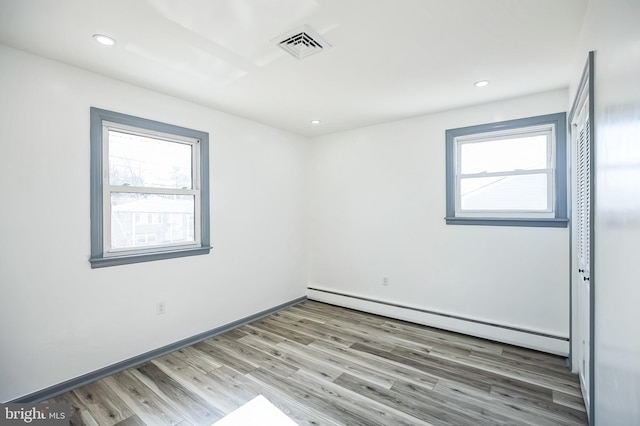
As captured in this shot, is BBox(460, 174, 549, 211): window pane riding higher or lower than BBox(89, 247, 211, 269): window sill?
higher

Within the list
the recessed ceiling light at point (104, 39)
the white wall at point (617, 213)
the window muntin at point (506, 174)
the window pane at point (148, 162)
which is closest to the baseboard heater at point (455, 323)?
the window muntin at point (506, 174)

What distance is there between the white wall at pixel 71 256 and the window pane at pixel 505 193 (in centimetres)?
282

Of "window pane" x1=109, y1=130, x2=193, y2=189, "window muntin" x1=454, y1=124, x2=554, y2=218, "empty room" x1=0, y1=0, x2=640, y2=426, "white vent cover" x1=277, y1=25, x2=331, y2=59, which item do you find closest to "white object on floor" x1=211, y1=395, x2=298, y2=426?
"empty room" x1=0, y1=0, x2=640, y2=426

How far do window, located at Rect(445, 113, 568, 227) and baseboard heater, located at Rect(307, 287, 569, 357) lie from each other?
1107 millimetres

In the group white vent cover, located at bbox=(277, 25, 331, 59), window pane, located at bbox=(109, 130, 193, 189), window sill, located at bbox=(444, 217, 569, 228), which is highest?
white vent cover, located at bbox=(277, 25, 331, 59)

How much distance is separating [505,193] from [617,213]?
2.43 meters

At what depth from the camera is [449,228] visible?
11.7 ft

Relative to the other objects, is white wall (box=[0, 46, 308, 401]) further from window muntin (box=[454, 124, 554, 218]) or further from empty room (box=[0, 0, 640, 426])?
window muntin (box=[454, 124, 554, 218])

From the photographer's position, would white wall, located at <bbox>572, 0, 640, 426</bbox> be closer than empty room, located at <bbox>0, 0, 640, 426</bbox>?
Yes

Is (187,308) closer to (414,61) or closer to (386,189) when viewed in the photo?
(386,189)

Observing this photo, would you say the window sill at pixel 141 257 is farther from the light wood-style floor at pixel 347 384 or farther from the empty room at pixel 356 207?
the light wood-style floor at pixel 347 384

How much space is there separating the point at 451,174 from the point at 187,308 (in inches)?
130

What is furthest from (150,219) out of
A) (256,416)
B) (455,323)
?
(455,323)

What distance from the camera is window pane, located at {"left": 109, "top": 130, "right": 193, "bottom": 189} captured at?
2762 mm
